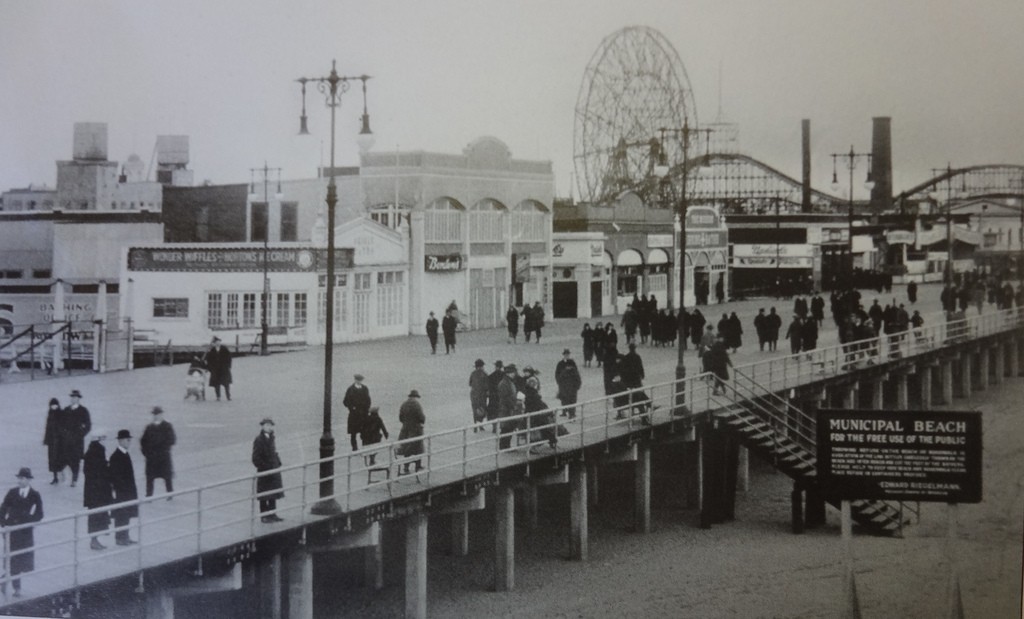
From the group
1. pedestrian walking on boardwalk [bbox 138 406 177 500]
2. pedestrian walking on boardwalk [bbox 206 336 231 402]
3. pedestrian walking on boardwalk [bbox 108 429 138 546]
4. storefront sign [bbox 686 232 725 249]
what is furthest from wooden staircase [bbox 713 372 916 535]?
pedestrian walking on boardwalk [bbox 108 429 138 546]

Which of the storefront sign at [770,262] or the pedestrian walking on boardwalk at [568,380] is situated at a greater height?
the storefront sign at [770,262]

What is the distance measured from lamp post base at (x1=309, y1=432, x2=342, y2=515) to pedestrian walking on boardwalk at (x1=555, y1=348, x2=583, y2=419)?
9.68 ft

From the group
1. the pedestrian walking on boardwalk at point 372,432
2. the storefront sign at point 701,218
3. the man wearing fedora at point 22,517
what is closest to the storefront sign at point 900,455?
the storefront sign at point 701,218

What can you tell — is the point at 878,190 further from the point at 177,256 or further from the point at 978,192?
the point at 177,256

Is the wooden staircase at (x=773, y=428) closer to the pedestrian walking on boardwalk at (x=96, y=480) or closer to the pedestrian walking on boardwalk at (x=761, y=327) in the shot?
the pedestrian walking on boardwalk at (x=761, y=327)

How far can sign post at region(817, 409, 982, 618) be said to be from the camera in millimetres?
9570

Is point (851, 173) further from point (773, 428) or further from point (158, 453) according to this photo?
point (158, 453)

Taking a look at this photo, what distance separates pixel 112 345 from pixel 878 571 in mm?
7340

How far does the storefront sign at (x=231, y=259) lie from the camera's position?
1216cm

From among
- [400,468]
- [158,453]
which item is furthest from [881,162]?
[158,453]

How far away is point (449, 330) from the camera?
1278 cm

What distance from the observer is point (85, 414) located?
11.1 m

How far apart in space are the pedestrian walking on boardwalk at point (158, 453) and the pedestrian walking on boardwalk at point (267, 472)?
0.87 meters

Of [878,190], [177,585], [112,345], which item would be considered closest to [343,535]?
[177,585]
